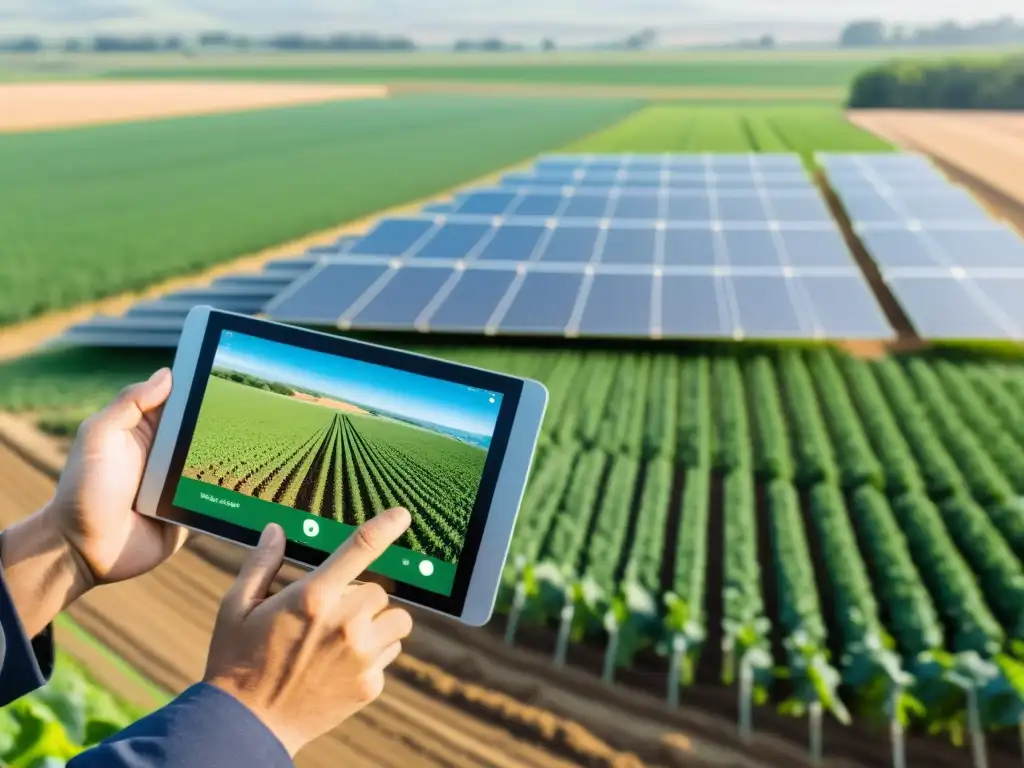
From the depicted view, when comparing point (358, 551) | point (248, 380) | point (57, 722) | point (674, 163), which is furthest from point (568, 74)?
point (358, 551)

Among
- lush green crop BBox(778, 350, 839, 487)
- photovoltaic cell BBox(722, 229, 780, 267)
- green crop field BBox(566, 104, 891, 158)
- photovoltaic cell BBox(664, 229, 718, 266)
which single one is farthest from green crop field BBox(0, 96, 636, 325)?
lush green crop BBox(778, 350, 839, 487)

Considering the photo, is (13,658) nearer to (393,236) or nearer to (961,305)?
(961,305)

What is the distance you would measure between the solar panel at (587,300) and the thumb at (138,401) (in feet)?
37.0

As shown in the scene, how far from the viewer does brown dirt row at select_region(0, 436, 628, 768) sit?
6.35 metres

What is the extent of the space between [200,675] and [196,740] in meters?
5.86

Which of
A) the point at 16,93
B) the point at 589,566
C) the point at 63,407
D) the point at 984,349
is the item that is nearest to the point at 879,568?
the point at 589,566

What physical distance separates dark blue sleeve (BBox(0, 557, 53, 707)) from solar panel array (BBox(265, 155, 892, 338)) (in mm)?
12079

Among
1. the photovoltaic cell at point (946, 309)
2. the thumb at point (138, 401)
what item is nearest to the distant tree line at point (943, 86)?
the photovoltaic cell at point (946, 309)

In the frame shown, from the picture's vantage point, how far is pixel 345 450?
279 centimetres

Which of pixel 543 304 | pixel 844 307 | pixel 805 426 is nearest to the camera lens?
pixel 805 426

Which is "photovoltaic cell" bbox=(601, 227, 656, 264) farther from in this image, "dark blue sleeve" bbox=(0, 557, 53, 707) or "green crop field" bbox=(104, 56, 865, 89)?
"green crop field" bbox=(104, 56, 865, 89)

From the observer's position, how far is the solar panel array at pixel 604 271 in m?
14.5

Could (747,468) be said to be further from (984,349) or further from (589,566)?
(984,349)

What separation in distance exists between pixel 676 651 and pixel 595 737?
1.05m
